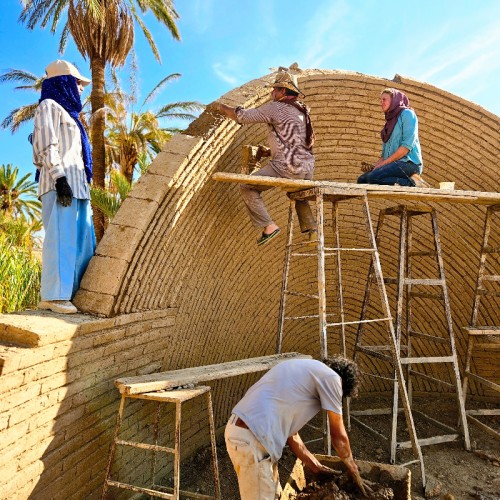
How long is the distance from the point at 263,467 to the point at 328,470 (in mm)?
713

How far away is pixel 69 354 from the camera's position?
3.48 metres

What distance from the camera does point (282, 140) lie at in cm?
461

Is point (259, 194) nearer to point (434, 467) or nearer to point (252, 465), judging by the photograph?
point (252, 465)

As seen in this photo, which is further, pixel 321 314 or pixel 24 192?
pixel 24 192

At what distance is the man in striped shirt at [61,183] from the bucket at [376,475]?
88.6 inches

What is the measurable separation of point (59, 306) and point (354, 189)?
9.36ft

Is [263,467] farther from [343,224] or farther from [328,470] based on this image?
[343,224]

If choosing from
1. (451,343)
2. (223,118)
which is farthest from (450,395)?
(223,118)


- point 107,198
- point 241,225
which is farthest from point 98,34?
point 241,225

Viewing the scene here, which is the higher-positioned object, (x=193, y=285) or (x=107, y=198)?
(x=107, y=198)

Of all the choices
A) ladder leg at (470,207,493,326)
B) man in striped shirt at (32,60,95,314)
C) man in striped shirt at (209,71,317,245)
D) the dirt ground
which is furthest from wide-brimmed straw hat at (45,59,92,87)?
ladder leg at (470,207,493,326)

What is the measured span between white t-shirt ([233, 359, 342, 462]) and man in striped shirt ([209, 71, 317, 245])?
1.68 m

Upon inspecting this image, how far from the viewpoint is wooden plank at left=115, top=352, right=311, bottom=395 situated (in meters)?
3.54

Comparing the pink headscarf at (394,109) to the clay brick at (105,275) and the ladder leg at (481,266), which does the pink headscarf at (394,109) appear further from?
the clay brick at (105,275)
